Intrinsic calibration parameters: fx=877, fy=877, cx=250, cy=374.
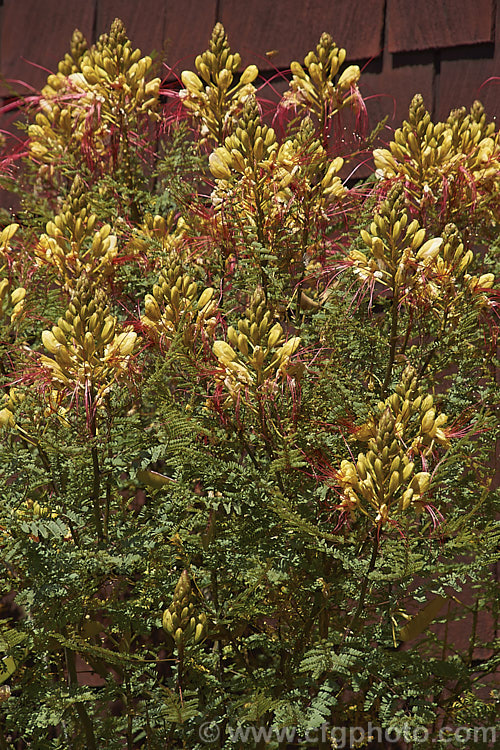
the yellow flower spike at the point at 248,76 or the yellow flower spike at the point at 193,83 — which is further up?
the yellow flower spike at the point at 248,76

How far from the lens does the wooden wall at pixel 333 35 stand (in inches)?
107

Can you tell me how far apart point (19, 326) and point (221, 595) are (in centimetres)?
71

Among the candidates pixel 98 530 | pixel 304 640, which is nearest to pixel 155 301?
pixel 98 530

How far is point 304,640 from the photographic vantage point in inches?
69.8

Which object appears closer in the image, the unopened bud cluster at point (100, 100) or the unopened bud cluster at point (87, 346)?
the unopened bud cluster at point (87, 346)

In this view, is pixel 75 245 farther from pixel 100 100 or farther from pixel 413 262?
pixel 413 262

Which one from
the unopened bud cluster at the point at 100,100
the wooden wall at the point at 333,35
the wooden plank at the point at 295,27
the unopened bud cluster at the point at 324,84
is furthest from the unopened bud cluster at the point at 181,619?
the wooden plank at the point at 295,27

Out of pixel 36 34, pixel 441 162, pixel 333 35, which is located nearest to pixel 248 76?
pixel 441 162

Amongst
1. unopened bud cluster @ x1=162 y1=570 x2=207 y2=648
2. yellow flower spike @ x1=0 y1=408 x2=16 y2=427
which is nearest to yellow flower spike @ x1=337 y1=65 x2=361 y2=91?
yellow flower spike @ x1=0 y1=408 x2=16 y2=427

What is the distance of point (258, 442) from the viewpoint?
1677 mm

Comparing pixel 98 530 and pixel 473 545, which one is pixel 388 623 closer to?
pixel 473 545

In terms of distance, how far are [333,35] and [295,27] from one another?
15cm

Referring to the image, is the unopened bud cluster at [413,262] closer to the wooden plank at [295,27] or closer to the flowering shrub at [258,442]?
the flowering shrub at [258,442]

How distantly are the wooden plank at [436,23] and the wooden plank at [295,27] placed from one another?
55 mm
